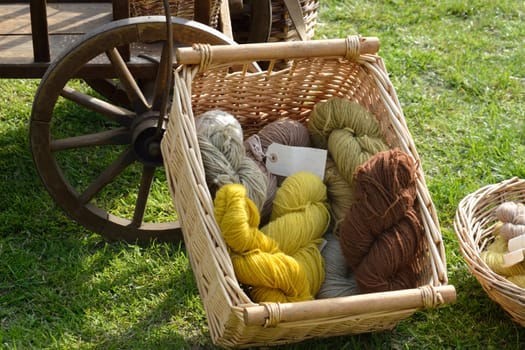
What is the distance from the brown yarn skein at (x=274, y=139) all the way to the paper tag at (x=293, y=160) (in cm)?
2

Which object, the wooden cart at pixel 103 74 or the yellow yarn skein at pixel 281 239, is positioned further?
the wooden cart at pixel 103 74

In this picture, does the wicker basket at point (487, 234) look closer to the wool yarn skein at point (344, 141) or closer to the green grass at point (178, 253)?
the green grass at point (178, 253)

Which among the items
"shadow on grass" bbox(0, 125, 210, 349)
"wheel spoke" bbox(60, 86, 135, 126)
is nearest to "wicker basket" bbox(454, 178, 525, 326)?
"shadow on grass" bbox(0, 125, 210, 349)

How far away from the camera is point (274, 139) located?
1.94m

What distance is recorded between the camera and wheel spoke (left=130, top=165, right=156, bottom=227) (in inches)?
80.4

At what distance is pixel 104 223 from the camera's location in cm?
206

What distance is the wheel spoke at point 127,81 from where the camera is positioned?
189cm

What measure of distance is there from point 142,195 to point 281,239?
0.53m

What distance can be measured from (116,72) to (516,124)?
5.09ft

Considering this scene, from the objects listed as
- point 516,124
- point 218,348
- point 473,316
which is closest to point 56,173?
point 218,348

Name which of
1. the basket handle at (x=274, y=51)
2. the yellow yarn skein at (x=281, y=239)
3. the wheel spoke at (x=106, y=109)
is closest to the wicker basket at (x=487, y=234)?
the yellow yarn skein at (x=281, y=239)

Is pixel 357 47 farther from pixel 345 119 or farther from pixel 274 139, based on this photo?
pixel 274 139

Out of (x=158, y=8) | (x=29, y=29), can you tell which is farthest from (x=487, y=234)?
(x=29, y=29)

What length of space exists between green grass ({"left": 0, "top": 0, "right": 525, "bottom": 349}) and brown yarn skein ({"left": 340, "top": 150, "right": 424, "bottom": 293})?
0.28 metres
